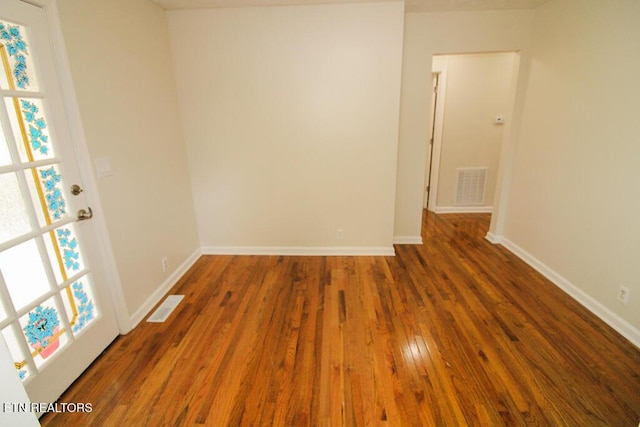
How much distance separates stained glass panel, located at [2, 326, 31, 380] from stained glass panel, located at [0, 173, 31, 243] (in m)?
0.46

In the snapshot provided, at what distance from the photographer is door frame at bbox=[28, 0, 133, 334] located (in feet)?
5.48

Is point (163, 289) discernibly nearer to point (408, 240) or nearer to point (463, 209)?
point (408, 240)

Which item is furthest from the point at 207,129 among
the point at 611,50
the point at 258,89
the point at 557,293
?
the point at 557,293

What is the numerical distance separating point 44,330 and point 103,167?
1054 mm

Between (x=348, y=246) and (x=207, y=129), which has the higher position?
(x=207, y=129)

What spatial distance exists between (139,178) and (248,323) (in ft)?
4.94

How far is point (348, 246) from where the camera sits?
3.40 m

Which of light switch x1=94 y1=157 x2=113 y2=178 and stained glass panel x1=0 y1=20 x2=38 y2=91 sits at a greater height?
stained glass panel x1=0 y1=20 x2=38 y2=91

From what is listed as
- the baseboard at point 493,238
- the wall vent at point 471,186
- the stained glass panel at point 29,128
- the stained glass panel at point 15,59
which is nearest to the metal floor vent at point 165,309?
the stained glass panel at point 29,128

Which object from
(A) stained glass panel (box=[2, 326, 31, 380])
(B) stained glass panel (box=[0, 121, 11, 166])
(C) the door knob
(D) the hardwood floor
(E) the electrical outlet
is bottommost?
(D) the hardwood floor

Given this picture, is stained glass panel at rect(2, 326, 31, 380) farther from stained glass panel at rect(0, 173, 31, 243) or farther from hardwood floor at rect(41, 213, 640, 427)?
stained glass panel at rect(0, 173, 31, 243)

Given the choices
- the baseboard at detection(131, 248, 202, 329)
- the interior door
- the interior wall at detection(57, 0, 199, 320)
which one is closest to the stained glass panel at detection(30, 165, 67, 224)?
the interior door

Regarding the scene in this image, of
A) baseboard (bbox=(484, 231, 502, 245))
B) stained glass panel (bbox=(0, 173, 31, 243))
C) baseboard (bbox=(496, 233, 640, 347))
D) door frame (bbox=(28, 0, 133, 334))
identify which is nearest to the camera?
stained glass panel (bbox=(0, 173, 31, 243))

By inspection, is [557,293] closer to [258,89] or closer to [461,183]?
[461,183]
